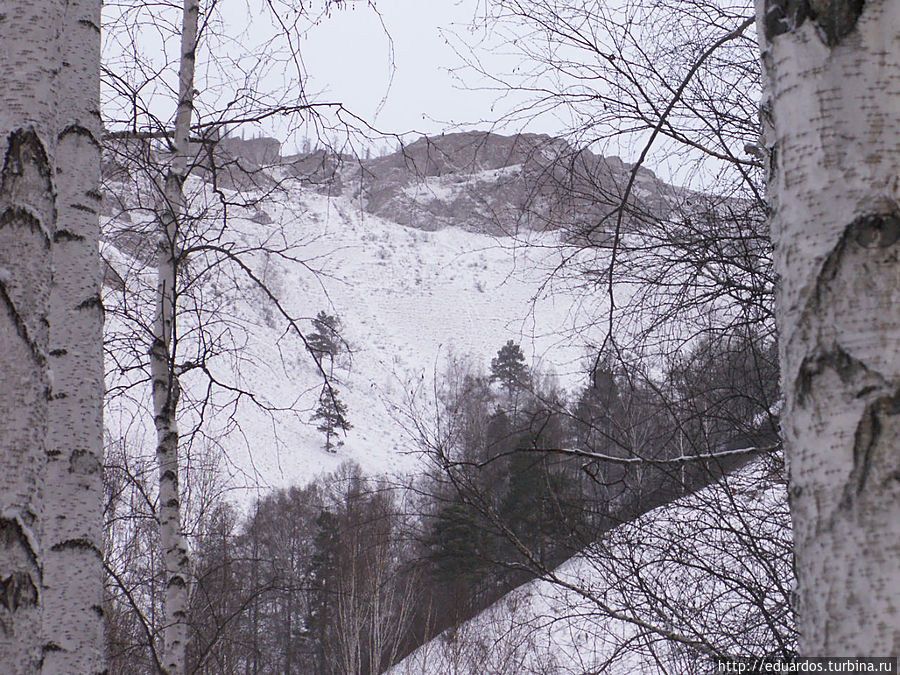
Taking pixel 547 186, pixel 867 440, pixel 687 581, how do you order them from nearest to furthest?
1. pixel 867 440
2. pixel 687 581
3. pixel 547 186

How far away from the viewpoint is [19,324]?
4.06ft

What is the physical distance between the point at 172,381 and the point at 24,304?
3.19 meters

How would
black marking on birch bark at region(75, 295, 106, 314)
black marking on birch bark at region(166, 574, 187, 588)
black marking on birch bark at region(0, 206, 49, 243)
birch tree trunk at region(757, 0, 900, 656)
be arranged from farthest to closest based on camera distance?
black marking on birch bark at region(166, 574, 187, 588) → black marking on birch bark at region(75, 295, 106, 314) → black marking on birch bark at region(0, 206, 49, 243) → birch tree trunk at region(757, 0, 900, 656)

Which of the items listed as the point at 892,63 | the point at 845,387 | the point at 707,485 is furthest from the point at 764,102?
the point at 707,485

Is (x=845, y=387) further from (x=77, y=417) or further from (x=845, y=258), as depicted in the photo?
(x=77, y=417)

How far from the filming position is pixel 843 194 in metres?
0.86

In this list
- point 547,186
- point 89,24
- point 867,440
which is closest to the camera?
point 867,440

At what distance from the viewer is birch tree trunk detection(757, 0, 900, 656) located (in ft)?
2.59

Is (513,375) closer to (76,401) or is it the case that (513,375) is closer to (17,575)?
(76,401)

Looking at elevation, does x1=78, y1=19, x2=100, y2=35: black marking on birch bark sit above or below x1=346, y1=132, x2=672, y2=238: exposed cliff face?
above

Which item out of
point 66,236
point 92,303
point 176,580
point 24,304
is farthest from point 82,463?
point 176,580

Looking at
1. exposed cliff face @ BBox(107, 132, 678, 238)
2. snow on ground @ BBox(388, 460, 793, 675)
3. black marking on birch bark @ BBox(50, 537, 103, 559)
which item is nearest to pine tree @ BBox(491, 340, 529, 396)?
exposed cliff face @ BBox(107, 132, 678, 238)

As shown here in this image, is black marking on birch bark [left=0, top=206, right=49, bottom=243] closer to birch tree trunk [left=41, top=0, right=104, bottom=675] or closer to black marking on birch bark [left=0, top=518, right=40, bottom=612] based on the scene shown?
black marking on birch bark [left=0, top=518, right=40, bottom=612]

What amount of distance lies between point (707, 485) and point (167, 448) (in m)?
2.86
